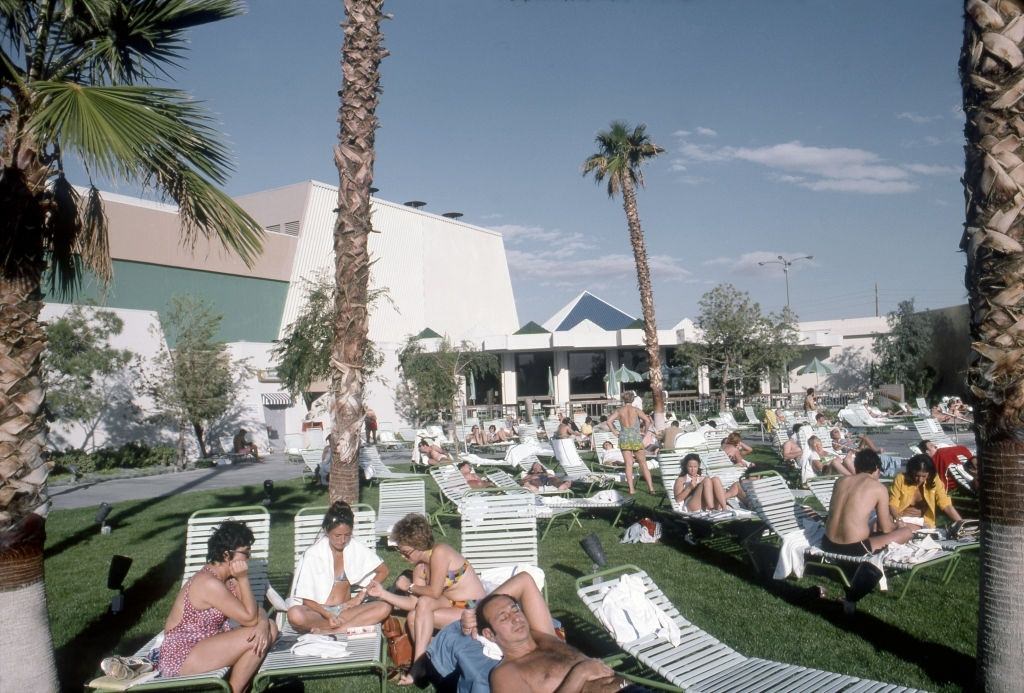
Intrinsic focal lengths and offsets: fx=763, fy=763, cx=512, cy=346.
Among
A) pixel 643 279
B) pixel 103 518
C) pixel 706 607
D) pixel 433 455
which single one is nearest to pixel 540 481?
pixel 433 455

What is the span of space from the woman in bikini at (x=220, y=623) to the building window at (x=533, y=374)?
107 feet

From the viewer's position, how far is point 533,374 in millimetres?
37938

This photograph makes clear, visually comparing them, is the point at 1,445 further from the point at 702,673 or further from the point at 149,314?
the point at 149,314

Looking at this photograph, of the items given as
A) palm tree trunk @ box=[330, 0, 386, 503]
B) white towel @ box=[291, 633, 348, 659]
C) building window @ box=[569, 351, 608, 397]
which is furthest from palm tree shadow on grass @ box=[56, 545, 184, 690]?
building window @ box=[569, 351, 608, 397]

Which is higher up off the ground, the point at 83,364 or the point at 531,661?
the point at 83,364

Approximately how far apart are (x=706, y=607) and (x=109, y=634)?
4582mm

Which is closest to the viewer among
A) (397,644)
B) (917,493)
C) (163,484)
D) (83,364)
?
(397,644)

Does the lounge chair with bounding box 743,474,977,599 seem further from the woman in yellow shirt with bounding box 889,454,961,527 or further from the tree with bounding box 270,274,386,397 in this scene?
the tree with bounding box 270,274,386,397

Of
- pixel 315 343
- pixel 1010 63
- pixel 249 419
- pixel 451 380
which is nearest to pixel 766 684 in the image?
pixel 1010 63

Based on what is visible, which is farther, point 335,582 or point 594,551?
point 594,551

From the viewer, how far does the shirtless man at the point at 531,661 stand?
3424 mm

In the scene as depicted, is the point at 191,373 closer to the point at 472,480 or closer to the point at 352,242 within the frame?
the point at 472,480

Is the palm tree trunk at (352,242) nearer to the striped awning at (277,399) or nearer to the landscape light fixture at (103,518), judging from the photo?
the landscape light fixture at (103,518)

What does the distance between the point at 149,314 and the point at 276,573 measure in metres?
18.2
